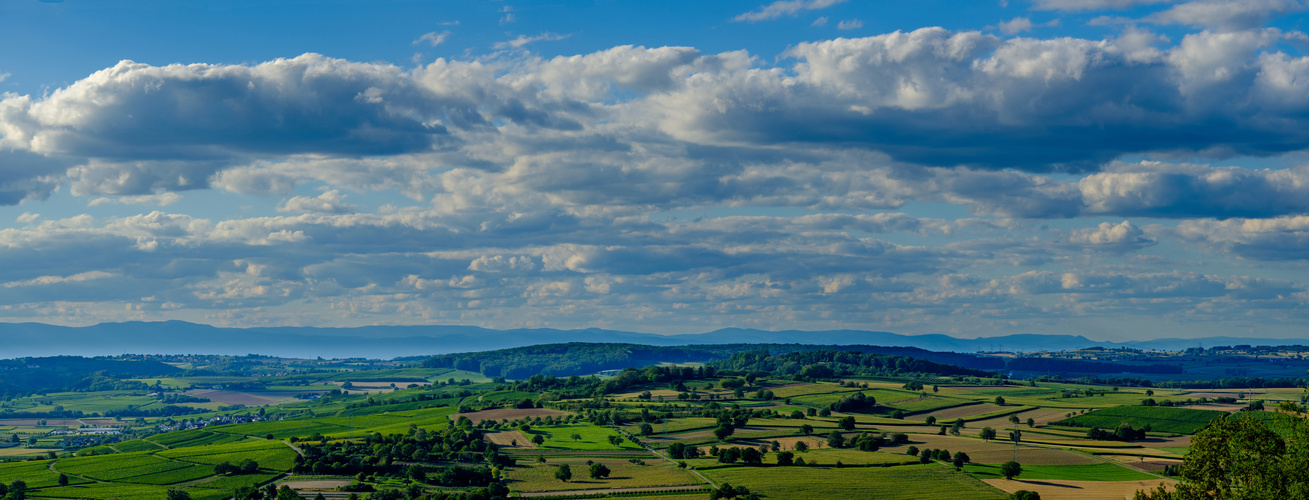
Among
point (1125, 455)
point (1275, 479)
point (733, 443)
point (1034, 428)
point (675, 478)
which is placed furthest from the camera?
point (1034, 428)

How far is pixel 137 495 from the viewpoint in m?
120

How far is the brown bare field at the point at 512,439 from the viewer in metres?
151

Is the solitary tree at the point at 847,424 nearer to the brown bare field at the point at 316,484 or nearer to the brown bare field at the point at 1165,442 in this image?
the brown bare field at the point at 1165,442

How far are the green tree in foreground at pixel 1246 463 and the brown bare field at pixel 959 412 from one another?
116147mm

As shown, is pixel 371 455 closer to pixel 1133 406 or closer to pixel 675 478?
pixel 675 478

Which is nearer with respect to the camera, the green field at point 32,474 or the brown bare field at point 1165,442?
the green field at point 32,474

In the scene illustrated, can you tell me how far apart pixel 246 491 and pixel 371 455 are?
23483 millimetres

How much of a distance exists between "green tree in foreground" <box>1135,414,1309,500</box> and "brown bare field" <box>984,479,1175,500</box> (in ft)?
130

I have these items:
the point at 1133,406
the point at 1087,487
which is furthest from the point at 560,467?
the point at 1133,406

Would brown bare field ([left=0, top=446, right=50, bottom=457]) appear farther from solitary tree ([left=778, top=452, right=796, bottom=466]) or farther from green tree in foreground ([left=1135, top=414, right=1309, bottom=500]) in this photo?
green tree in foreground ([left=1135, top=414, right=1309, bottom=500])

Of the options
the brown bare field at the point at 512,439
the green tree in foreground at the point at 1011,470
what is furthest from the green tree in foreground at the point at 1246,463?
the brown bare field at the point at 512,439

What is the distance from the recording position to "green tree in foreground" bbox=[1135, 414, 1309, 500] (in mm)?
55375

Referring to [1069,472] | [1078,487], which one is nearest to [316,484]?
[1078,487]

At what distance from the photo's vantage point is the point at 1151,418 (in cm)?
17275
